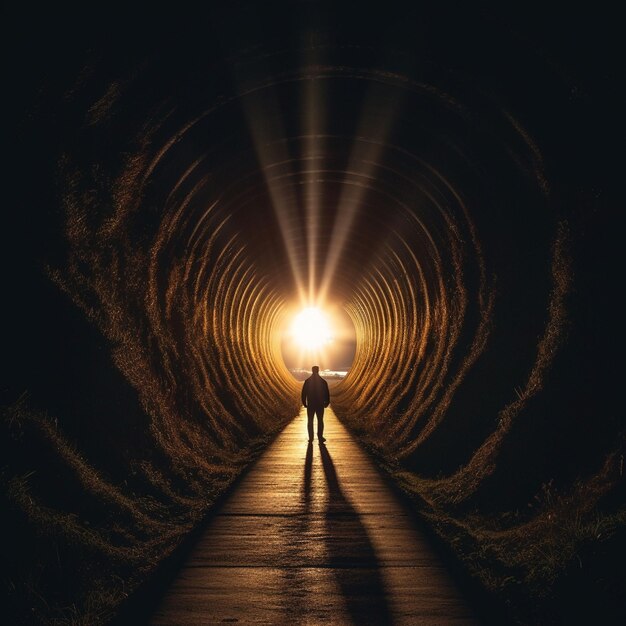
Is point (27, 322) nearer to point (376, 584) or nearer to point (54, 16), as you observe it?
point (54, 16)

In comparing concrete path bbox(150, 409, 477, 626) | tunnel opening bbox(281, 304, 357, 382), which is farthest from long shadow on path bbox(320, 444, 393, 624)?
tunnel opening bbox(281, 304, 357, 382)

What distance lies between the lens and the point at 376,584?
6121 mm

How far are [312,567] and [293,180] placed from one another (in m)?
8.97

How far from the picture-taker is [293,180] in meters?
14.1

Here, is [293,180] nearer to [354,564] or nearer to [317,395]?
[317,395]

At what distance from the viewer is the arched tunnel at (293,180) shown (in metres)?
6.43

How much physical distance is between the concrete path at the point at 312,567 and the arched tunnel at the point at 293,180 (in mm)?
502

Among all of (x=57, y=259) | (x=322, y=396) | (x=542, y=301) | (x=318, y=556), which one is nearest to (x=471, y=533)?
(x=318, y=556)

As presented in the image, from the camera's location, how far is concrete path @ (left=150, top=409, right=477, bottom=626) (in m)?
5.43

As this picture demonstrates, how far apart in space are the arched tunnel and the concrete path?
1.65 feet

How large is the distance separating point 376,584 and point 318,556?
3.44 feet

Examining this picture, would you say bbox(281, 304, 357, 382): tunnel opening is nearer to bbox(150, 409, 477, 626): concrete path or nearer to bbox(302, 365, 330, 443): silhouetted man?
bbox(302, 365, 330, 443): silhouetted man

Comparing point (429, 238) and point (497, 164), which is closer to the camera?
point (497, 164)

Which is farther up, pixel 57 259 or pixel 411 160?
pixel 411 160
